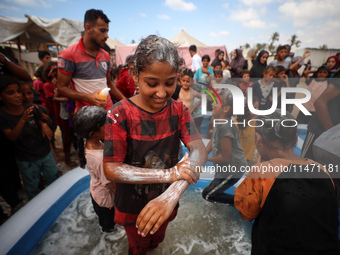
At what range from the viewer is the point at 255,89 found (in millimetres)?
3686

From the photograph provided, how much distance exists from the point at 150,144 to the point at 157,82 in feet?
1.28

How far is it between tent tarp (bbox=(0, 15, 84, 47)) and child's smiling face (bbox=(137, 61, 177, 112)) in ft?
26.5

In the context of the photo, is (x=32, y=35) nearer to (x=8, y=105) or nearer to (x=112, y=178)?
(x=8, y=105)

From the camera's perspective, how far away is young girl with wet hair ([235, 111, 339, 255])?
97cm

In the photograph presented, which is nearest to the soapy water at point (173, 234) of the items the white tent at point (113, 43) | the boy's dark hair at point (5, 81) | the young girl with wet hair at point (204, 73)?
the boy's dark hair at point (5, 81)

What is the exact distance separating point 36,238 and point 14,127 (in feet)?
4.31

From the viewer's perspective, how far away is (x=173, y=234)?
228cm

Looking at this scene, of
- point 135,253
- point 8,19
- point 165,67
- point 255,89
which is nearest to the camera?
point 165,67

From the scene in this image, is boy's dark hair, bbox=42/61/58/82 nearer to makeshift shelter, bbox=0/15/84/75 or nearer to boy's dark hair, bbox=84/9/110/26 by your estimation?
boy's dark hair, bbox=84/9/110/26

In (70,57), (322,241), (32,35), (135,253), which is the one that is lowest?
(135,253)

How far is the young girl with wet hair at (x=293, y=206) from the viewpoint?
97 centimetres

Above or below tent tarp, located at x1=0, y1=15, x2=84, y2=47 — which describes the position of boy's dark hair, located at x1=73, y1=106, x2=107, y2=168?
below

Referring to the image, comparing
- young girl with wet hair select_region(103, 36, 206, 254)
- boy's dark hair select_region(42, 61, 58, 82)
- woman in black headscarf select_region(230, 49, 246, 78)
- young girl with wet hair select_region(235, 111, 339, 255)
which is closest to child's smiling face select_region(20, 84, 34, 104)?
boy's dark hair select_region(42, 61, 58, 82)

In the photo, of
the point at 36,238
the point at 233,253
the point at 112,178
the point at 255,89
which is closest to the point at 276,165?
the point at 112,178
